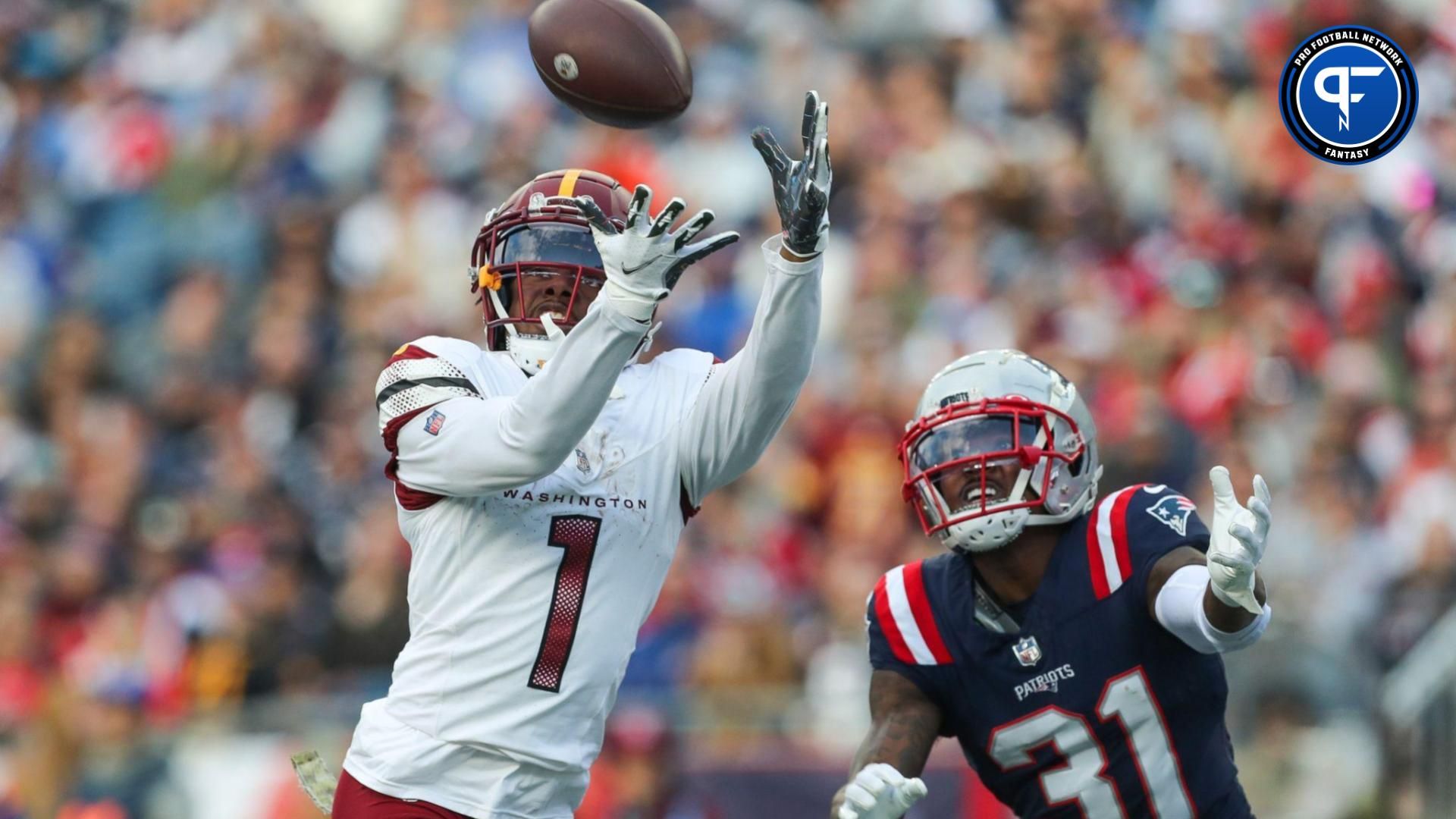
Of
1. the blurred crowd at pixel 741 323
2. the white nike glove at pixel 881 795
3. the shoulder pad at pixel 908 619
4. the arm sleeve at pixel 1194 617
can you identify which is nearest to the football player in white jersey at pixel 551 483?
the shoulder pad at pixel 908 619

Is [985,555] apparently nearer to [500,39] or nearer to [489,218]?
[489,218]

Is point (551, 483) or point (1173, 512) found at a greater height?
point (551, 483)

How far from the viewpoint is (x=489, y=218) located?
182 inches

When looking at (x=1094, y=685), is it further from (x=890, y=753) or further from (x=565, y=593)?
(x=565, y=593)

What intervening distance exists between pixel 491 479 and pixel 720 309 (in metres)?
6.34

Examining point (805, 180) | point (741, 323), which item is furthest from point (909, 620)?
point (741, 323)

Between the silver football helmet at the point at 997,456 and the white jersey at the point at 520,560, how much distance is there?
352 millimetres

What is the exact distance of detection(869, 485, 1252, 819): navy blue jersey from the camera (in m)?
4.30

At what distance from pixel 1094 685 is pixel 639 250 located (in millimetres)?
1297

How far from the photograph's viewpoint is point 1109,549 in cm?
439

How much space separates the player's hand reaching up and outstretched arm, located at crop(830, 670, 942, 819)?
98 cm

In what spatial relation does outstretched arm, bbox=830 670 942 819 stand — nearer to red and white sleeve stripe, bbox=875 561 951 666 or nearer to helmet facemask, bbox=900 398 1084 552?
red and white sleeve stripe, bbox=875 561 951 666

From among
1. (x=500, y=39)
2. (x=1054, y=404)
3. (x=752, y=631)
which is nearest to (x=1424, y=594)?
(x=752, y=631)

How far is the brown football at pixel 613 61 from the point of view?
4.86m
